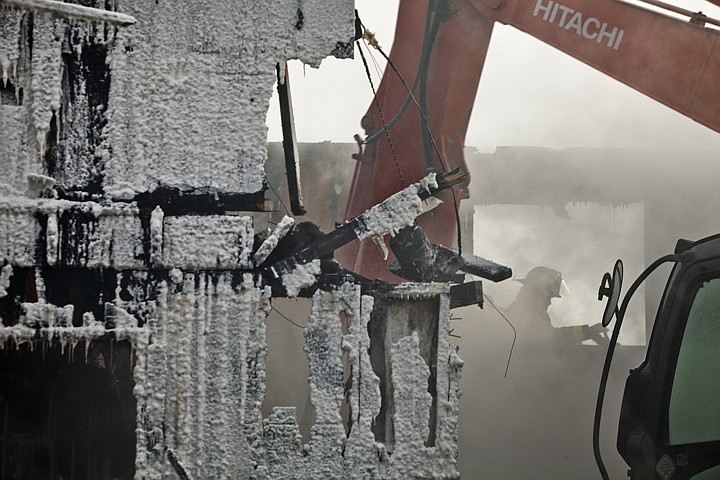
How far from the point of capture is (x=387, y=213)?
452cm

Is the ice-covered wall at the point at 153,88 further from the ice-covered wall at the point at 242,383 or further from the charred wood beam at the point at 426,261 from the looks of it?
the charred wood beam at the point at 426,261

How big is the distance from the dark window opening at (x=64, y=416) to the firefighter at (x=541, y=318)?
26.4 ft

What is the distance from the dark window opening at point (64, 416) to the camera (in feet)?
16.3

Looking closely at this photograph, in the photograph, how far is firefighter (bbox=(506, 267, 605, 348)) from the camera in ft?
39.8

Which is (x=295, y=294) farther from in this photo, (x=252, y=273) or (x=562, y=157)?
(x=562, y=157)

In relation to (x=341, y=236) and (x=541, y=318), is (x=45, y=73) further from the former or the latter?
(x=541, y=318)

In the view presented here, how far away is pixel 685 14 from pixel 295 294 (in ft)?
11.2

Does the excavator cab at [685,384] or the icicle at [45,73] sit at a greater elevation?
the icicle at [45,73]

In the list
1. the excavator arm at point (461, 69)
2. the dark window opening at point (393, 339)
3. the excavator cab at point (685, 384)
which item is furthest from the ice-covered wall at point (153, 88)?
the excavator cab at point (685, 384)

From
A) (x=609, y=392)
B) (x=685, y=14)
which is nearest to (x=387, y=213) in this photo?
(x=685, y=14)

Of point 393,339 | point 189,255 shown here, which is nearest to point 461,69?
point 393,339

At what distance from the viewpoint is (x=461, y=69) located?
6.23 metres

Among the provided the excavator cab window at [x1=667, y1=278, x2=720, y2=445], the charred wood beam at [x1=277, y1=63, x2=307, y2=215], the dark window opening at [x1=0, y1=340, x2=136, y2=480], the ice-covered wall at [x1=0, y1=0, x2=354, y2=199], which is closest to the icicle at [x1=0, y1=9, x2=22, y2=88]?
the ice-covered wall at [x1=0, y1=0, x2=354, y2=199]

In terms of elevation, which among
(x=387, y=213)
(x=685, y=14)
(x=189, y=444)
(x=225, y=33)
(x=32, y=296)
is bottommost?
(x=189, y=444)
